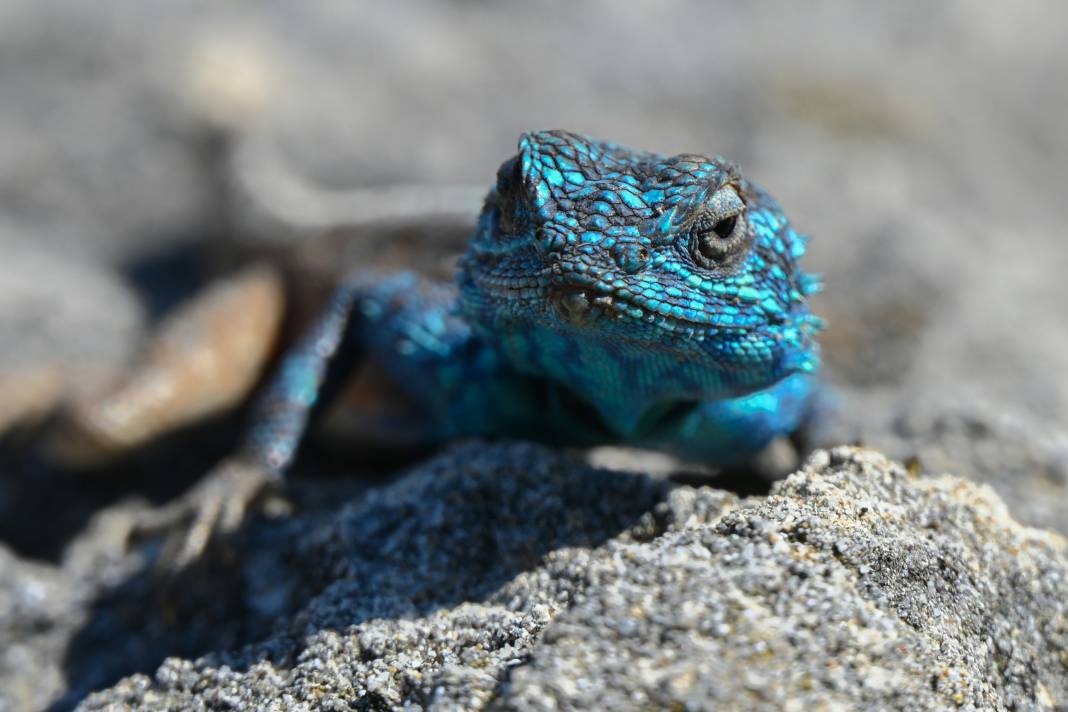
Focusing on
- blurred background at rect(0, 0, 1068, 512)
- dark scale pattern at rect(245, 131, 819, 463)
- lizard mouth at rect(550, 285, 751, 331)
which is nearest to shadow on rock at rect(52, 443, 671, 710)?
dark scale pattern at rect(245, 131, 819, 463)

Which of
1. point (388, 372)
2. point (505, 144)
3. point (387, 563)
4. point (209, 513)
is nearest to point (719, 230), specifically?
point (387, 563)

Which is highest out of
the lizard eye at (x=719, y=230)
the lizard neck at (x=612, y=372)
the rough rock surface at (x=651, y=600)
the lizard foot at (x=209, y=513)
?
the lizard eye at (x=719, y=230)

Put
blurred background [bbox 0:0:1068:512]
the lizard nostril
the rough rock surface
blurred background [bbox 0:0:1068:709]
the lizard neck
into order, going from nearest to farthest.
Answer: the rough rock surface → the lizard nostril → the lizard neck → blurred background [bbox 0:0:1068:709] → blurred background [bbox 0:0:1068:512]

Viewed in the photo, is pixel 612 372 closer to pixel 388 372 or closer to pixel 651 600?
pixel 651 600

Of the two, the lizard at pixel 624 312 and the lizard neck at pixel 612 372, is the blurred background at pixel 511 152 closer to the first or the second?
the lizard at pixel 624 312

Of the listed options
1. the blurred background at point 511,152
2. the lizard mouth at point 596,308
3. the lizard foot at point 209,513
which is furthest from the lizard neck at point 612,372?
the lizard foot at point 209,513

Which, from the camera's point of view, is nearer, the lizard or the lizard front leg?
the lizard

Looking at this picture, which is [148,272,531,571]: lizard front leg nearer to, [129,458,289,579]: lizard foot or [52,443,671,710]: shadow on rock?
[129,458,289,579]: lizard foot
